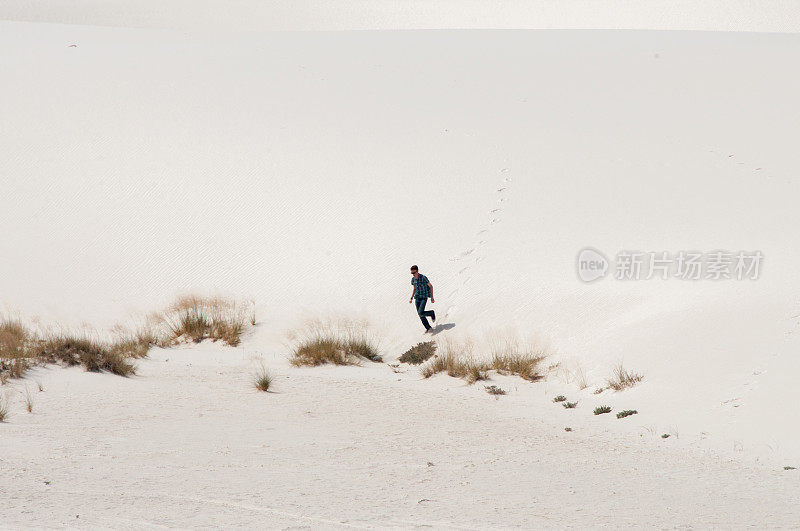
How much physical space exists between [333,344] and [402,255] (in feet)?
10.8

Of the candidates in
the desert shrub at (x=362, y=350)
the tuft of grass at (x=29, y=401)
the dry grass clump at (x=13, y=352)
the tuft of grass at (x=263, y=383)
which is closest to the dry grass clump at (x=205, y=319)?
the desert shrub at (x=362, y=350)

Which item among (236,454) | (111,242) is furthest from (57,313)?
(236,454)

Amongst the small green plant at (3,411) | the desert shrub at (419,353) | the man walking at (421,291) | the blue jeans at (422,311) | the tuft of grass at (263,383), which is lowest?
the small green plant at (3,411)

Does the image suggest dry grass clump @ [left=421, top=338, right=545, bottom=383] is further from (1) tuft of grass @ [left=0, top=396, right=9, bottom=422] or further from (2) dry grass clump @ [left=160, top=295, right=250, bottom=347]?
(1) tuft of grass @ [left=0, top=396, right=9, bottom=422]

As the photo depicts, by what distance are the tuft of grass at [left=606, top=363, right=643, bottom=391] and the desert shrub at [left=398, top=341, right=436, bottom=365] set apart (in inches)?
115

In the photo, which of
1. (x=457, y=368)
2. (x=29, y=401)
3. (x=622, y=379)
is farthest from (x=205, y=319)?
(x=622, y=379)

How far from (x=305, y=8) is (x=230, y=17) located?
5036mm

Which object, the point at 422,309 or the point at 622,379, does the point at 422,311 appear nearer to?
the point at 422,309

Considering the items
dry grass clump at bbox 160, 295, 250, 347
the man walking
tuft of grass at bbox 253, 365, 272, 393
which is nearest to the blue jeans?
the man walking

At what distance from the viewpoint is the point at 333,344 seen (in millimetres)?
11461

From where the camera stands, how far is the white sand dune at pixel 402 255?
225 inches

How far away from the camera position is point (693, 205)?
14531mm

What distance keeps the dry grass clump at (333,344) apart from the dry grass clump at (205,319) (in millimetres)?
1101

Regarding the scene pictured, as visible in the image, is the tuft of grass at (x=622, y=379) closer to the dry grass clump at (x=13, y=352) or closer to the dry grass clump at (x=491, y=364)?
the dry grass clump at (x=491, y=364)
